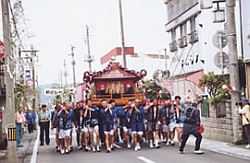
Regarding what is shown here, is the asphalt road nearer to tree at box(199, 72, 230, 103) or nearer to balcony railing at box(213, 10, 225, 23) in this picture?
tree at box(199, 72, 230, 103)

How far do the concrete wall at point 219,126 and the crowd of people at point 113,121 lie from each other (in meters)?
1.85

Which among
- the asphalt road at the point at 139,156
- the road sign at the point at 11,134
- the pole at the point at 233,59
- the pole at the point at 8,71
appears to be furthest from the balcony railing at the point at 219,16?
the road sign at the point at 11,134

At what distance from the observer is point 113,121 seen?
62.9ft

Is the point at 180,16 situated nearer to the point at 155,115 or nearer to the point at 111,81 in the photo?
the point at 111,81

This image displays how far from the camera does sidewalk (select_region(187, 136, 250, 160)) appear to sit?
16031 millimetres

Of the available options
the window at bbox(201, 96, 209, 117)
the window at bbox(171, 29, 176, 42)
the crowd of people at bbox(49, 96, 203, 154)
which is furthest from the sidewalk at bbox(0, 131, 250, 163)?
the window at bbox(171, 29, 176, 42)

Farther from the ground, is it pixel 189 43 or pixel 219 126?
pixel 189 43

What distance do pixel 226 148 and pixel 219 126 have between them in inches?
119

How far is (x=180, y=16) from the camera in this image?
1548 inches

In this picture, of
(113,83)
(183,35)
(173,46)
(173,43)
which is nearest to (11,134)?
(113,83)

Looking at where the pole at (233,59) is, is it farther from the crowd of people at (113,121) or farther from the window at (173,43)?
the window at (173,43)

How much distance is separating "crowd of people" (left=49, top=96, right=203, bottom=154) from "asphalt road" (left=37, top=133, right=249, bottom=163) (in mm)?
425

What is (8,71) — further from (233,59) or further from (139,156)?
(233,59)

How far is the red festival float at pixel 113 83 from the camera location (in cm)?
2236
